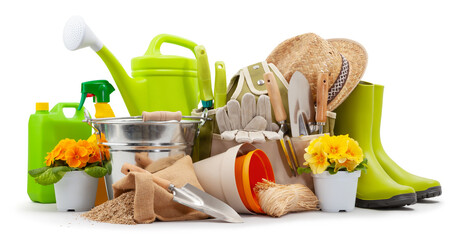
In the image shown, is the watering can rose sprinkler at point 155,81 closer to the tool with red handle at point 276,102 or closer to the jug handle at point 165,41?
the jug handle at point 165,41

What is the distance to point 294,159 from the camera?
235cm

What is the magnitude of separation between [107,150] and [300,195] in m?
0.82

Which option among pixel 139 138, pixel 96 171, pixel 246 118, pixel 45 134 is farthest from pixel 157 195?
pixel 45 134

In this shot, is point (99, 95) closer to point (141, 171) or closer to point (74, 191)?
point (74, 191)

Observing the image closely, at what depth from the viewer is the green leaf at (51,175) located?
2.17 m

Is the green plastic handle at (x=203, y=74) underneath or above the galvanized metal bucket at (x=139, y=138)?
above

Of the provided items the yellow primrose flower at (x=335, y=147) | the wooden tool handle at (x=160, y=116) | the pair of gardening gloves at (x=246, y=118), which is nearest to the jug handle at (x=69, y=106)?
the wooden tool handle at (x=160, y=116)

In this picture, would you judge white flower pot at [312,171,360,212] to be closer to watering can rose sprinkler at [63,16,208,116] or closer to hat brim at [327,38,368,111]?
hat brim at [327,38,368,111]

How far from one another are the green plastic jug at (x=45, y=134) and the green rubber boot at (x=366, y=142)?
1236mm

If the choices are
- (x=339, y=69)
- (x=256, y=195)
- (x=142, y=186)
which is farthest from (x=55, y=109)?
(x=339, y=69)

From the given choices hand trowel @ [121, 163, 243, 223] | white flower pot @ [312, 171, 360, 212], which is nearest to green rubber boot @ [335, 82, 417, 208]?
white flower pot @ [312, 171, 360, 212]

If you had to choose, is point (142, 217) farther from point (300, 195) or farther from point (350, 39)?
point (350, 39)

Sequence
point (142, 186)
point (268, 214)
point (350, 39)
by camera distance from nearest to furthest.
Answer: point (142, 186)
point (268, 214)
point (350, 39)

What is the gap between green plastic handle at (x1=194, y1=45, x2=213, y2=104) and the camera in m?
2.47
